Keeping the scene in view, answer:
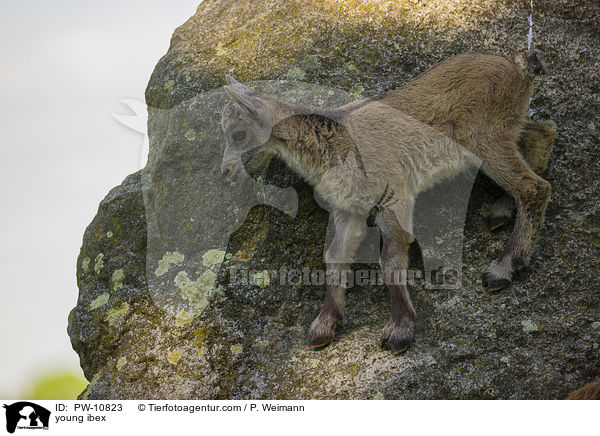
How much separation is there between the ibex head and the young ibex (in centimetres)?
1

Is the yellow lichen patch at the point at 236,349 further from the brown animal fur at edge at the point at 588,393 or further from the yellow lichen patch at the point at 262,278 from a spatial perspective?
the brown animal fur at edge at the point at 588,393

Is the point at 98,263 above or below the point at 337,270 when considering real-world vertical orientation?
above

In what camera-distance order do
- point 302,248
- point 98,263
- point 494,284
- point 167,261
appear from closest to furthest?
1. point 494,284
2. point 302,248
3. point 167,261
4. point 98,263

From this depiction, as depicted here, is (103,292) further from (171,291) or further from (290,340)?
(290,340)

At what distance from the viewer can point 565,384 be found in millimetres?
4230

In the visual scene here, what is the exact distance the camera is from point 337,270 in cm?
538

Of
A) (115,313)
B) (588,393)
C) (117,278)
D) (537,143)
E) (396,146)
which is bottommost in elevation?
(588,393)

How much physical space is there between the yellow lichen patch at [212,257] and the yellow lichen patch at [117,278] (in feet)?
3.23

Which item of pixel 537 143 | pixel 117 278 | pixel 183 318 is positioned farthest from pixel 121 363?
pixel 537 143

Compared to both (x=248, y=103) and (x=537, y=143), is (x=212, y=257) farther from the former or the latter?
(x=537, y=143)

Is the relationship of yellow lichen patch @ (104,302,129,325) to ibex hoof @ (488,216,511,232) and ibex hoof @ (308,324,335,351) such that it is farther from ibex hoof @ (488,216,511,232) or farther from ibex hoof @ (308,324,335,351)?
ibex hoof @ (488,216,511,232)

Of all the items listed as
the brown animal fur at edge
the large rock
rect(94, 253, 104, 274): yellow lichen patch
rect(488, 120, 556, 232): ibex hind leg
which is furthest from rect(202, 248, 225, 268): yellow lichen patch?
the brown animal fur at edge

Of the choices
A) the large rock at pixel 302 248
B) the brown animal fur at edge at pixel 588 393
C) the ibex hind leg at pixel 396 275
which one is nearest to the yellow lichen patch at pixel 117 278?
the large rock at pixel 302 248
